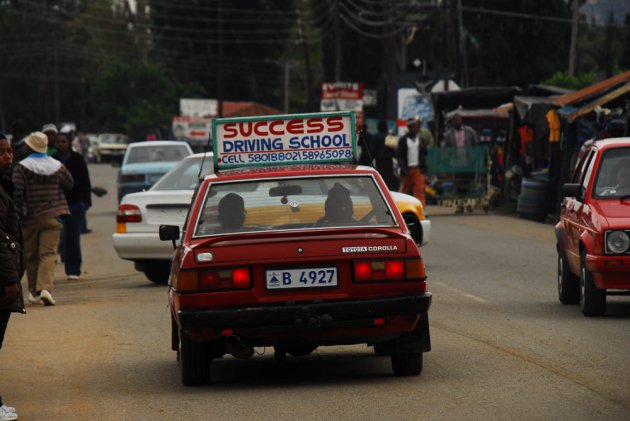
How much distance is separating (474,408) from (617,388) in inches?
43.0

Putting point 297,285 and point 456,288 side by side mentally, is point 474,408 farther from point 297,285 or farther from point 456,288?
point 456,288

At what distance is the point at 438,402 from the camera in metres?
7.88

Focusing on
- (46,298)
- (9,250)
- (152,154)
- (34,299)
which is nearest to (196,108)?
(152,154)

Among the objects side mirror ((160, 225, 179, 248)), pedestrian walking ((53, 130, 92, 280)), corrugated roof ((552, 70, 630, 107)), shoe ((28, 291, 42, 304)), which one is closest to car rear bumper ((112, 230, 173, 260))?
pedestrian walking ((53, 130, 92, 280))

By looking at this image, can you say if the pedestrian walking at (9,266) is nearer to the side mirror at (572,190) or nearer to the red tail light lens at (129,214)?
the side mirror at (572,190)

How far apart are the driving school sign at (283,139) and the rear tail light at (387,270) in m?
1.85

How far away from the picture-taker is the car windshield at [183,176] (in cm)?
1775

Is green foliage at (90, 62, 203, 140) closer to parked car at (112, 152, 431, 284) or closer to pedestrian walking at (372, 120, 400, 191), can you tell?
pedestrian walking at (372, 120, 400, 191)

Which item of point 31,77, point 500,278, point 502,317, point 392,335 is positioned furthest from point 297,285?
point 31,77

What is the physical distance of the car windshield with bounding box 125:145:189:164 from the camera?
29.3m

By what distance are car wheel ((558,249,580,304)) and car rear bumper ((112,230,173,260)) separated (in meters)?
5.09

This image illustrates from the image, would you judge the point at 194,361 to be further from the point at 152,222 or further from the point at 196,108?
the point at 196,108

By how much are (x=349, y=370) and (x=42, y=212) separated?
642 centimetres

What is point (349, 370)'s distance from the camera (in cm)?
941
